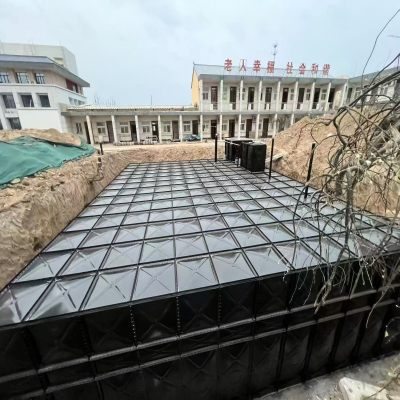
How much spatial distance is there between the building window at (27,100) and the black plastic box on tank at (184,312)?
74.5ft

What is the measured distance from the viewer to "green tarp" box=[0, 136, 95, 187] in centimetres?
535

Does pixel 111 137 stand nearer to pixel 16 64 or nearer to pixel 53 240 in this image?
pixel 16 64

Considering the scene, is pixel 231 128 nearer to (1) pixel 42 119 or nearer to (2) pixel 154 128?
(2) pixel 154 128

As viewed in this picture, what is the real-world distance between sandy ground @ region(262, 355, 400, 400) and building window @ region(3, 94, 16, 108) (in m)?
29.9

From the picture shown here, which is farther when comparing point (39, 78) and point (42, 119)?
point (39, 78)

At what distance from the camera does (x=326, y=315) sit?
452cm

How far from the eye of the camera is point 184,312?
11.9ft

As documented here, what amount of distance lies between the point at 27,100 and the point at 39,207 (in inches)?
907

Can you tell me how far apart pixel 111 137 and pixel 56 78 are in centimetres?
760

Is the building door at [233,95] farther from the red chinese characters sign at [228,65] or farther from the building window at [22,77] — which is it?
the building window at [22,77]

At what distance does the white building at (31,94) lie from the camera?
1991 cm

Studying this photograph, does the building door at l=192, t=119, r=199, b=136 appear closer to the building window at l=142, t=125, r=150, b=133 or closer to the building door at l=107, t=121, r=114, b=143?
the building window at l=142, t=125, r=150, b=133

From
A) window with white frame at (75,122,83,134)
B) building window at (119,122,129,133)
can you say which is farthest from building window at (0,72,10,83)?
building window at (119,122,129,133)

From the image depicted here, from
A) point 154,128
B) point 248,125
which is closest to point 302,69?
point 248,125
